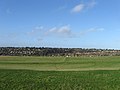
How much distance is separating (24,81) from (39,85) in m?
3.52

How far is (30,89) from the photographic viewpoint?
33625 mm

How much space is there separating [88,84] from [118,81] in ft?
17.6

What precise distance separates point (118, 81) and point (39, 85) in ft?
36.4

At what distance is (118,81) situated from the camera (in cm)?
4025

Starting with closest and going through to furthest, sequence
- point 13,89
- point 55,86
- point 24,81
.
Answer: point 13,89 < point 55,86 < point 24,81

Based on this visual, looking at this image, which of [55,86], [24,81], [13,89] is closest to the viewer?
[13,89]

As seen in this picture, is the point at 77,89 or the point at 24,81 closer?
the point at 77,89

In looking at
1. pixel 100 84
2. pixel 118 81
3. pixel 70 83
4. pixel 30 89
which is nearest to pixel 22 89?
pixel 30 89

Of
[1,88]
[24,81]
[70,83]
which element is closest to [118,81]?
[70,83]

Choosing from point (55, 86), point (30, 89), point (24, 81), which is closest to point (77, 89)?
point (55, 86)

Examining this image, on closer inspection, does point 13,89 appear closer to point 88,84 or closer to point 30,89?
point 30,89

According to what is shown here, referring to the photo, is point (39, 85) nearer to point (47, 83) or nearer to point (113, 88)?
point (47, 83)

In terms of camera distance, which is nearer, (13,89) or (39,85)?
(13,89)

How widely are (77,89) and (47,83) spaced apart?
5091 mm
